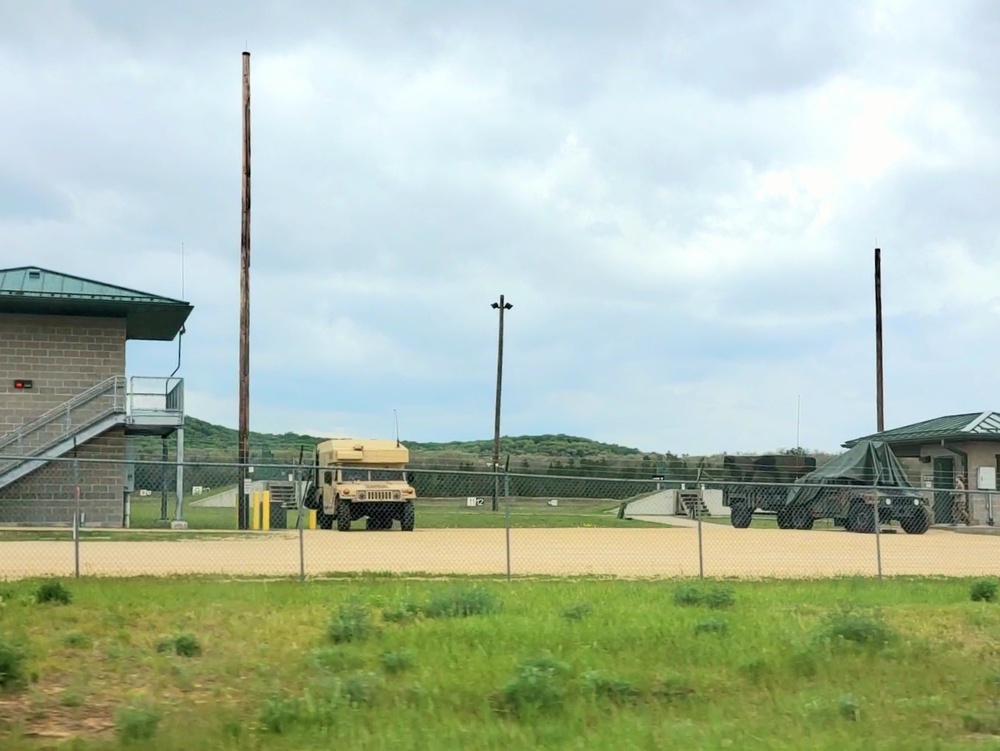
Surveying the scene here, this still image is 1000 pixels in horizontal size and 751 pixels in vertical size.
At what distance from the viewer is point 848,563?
24375 millimetres

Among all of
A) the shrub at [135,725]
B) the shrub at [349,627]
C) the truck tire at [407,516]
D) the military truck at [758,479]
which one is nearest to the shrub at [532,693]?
the shrub at [135,725]

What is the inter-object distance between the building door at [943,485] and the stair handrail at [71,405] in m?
27.8

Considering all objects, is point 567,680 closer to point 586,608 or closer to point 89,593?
point 586,608

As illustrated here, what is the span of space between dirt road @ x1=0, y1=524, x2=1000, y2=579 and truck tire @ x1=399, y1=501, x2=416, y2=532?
1.69 ft

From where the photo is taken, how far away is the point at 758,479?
50.9 metres

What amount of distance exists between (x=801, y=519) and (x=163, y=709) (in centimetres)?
3362

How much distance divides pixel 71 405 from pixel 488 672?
1157 inches

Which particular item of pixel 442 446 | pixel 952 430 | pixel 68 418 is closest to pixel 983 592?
pixel 68 418

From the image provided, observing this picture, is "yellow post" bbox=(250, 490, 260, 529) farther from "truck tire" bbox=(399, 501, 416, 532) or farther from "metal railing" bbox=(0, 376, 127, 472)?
"metal railing" bbox=(0, 376, 127, 472)

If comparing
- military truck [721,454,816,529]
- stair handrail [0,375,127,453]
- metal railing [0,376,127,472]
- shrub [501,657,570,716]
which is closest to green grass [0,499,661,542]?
military truck [721,454,816,529]

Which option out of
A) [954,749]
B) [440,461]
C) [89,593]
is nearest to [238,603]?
[89,593]

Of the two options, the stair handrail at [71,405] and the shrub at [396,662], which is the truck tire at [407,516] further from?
the shrub at [396,662]

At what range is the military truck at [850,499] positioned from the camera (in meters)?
37.6

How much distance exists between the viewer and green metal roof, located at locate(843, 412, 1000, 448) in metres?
44.2
